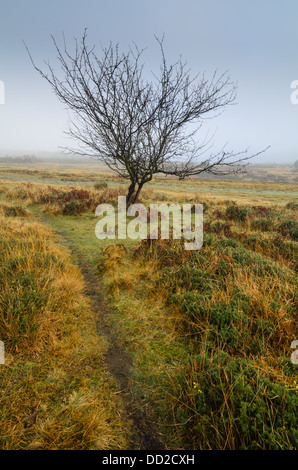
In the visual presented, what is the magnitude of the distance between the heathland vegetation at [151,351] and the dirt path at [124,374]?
14 mm

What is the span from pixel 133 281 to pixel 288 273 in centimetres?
322

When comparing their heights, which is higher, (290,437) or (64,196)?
(64,196)

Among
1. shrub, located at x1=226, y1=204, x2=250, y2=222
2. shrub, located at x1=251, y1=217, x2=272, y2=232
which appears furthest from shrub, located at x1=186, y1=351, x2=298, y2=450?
shrub, located at x1=226, y1=204, x2=250, y2=222

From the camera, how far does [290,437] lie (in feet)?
5.69

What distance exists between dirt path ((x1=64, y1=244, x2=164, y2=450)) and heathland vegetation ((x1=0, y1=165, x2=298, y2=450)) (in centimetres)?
1

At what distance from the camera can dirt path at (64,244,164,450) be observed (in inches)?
79.9

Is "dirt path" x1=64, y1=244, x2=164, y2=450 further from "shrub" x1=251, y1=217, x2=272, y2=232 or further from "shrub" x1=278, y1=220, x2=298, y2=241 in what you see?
"shrub" x1=251, y1=217, x2=272, y2=232

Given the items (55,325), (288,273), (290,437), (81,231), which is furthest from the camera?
(81,231)

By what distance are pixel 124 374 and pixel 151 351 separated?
52cm

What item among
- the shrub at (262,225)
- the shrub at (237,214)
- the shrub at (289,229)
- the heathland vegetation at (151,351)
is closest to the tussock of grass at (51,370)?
the heathland vegetation at (151,351)

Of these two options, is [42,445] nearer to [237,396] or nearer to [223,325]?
[237,396]

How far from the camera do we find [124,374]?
2715 millimetres

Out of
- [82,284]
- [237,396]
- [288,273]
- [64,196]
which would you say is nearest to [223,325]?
[237,396]

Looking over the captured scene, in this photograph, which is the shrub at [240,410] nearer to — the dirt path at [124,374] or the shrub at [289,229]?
the dirt path at [124,374]
